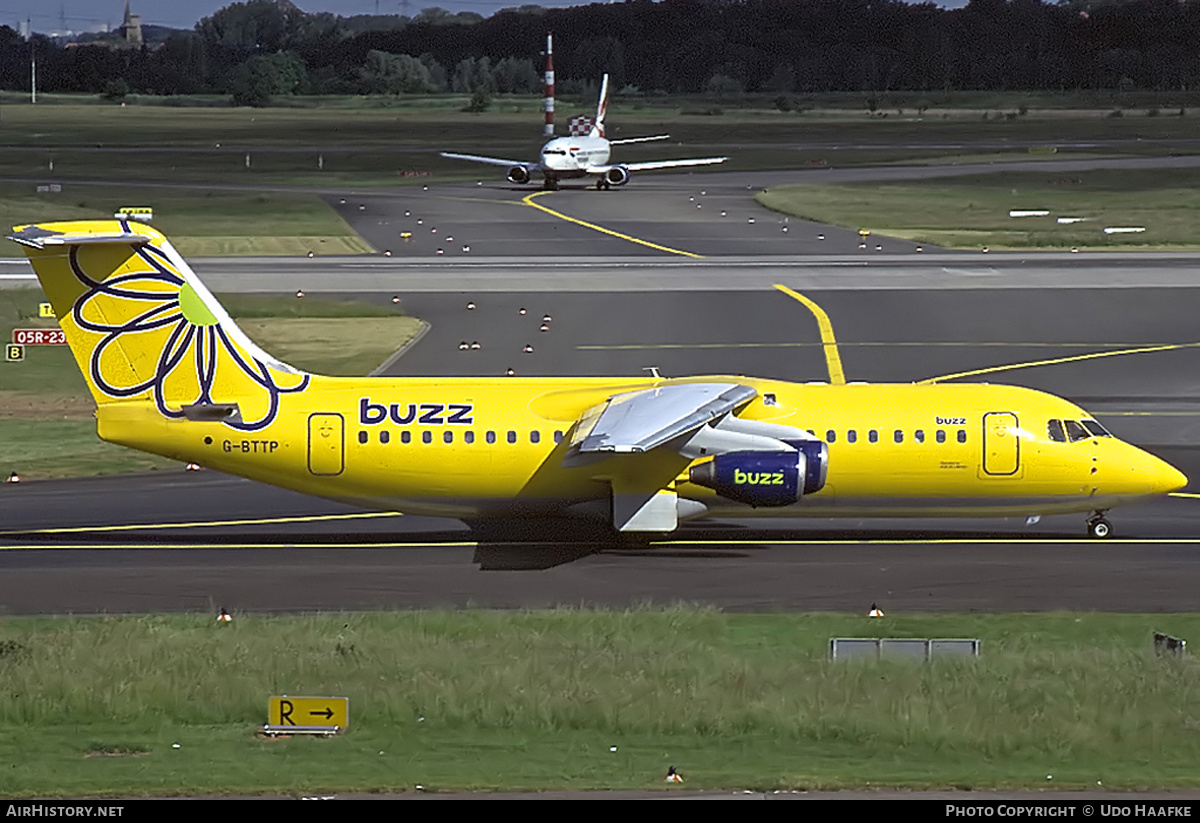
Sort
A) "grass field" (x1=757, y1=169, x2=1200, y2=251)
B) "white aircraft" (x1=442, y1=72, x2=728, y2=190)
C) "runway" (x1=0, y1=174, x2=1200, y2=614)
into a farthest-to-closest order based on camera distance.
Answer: "white aircraft" (x1=442, y1=72, x2=728, y2=190) → "grass field" (x1=757, y1=169, x2=1200, y2=251) → "runway" (x1=0, y1=174, x2=1200, y2=614)

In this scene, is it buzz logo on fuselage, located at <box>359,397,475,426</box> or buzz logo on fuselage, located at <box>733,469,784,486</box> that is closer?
buzz logo on fuselage, located at <box>733,469,784,486</box>

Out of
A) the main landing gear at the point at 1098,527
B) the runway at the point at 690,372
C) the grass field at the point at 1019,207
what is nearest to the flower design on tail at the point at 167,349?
the runway at the point at 690,372

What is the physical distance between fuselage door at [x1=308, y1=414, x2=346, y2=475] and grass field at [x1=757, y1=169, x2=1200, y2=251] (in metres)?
60.6

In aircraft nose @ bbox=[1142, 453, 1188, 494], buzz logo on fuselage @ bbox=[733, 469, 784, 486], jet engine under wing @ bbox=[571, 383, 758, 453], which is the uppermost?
jet engine under wing @ bbox=[571, 383, 758, 453]

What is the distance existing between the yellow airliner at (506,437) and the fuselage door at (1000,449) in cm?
3

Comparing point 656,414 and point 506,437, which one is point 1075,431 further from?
point 506,437

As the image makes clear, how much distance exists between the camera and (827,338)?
62.4m

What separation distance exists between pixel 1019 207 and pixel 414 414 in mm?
81504

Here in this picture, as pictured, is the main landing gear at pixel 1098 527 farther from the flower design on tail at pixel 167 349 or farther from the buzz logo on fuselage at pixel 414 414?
the flower design on tail at pixel 167 349

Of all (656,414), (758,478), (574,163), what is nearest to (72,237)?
(656,414)

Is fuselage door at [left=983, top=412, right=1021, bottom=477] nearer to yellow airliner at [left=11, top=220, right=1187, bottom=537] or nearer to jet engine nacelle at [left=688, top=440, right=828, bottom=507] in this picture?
yellow airliner at [left=11, top=220, right=1187, bottom=537]

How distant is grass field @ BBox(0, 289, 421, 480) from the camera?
44781 mm

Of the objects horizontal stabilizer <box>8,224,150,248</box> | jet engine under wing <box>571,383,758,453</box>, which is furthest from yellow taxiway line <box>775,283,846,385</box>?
horizontal stabilizer <box>8,224,150,248</box>

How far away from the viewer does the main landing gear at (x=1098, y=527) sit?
36.7 meters
